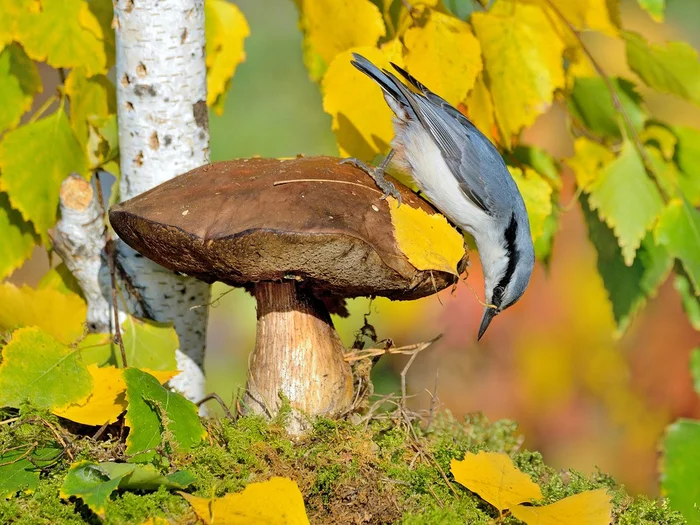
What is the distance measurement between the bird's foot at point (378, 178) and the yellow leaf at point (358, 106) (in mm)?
108

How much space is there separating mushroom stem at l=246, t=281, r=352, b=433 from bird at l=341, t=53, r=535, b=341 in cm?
42

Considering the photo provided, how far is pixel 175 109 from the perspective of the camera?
6.05 feet

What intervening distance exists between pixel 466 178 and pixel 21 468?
118 cm

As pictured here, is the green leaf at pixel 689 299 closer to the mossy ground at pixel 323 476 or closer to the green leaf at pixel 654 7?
the mossy ground at pixel 323 476

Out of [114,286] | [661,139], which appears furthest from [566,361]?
[114,286]

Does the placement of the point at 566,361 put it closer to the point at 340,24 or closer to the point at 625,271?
the point at 625,271

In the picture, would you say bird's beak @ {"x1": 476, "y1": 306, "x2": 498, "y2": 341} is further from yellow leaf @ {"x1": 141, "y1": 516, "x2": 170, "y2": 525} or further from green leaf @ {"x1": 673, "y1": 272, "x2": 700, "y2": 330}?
yellow leaf @ {"x1": 141, "y1": 516, "x2": 170, "y2": 525}

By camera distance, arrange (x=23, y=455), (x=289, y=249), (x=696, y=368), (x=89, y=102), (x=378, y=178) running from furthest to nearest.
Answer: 1. (x=696, y=368)
2. (x=89, y=102)
3. (x=378, y=178)
4. (x=23, y=455)
5. (x=289, y=249)

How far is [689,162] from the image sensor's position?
195 cm

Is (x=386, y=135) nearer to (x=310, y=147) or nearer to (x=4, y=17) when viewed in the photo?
(x=4, y=17)

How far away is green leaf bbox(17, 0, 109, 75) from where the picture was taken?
5.71 ft

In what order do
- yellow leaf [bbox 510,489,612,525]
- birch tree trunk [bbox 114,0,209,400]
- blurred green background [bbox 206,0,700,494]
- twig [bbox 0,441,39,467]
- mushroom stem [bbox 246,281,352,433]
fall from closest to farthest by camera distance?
yellow leaf [bbox 510,489,612,525] < twig [bbox 0,441,39,467] < mushroom stem [bbox 246,281,352,433] < birch tree trunk [bbox 114,0,209,400] < blurred green background [bbox 206,0,700,494]

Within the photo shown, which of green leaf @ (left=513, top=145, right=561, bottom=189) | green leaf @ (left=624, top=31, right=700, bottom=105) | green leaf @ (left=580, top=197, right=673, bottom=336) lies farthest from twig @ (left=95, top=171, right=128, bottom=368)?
green leaf @ (left=624, top=31, right=700, bottom=105)

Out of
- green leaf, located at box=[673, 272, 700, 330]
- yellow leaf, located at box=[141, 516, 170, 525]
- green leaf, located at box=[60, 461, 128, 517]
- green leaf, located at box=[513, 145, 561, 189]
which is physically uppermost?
green leaf, located at box=[513, 145, 561, 189]
